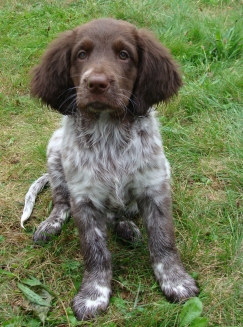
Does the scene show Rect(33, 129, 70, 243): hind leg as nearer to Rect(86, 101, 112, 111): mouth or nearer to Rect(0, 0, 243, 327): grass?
Rect(0, 0, 243, 327): grass

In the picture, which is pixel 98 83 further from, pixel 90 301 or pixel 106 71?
pixel 90 301

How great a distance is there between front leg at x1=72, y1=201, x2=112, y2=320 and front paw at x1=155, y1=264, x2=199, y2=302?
1.04ft

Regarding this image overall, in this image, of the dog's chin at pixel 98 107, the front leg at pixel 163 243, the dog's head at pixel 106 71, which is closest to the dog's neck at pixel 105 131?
the dog's head at pixel 106 71

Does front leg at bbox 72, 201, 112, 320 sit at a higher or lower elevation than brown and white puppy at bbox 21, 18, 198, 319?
lower

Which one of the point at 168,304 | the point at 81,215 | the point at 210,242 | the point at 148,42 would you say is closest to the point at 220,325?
the point at 168,304

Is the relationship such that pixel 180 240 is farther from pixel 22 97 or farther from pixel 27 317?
pixel 22 97

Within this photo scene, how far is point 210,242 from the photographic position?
3.33 meters

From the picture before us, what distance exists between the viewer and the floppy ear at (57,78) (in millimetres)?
3039

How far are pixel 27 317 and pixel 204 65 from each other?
10.8ft

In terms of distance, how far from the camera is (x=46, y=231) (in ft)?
11.3

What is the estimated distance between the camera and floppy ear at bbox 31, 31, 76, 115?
3.04m

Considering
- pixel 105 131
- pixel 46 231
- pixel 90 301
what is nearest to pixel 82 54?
pixel 105 131

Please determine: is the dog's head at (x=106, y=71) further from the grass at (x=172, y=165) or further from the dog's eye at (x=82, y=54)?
the grass at (x=172, y=165)

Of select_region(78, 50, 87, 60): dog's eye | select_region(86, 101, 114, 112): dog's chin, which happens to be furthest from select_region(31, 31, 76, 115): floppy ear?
select_region(86, 101, 114, 112): dog's chin
